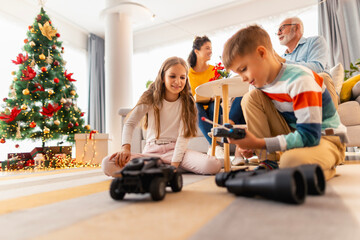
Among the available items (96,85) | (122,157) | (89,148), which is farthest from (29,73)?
(122,157)

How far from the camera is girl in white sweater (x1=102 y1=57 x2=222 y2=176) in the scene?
51.8 inches

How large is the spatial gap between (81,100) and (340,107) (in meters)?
4.36

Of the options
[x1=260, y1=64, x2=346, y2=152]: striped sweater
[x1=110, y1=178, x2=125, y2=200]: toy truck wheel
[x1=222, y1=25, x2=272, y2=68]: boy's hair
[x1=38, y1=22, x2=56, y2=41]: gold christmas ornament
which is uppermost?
[x1=38, y1=22, x2=56, y2=41]: gold christmas ornament

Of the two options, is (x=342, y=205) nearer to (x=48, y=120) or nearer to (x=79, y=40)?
(x=48, y=120)

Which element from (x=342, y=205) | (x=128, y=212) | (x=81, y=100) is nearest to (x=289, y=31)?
(x=342, y=205)

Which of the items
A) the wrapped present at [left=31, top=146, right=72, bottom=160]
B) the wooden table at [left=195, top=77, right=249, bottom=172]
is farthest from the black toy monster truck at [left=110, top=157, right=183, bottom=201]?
the wrapped present at [left=31, top=146, right=72, bottom=160]

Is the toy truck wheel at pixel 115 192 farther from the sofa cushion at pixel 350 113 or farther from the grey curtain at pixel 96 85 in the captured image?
the grey curtain at pixel 96 85

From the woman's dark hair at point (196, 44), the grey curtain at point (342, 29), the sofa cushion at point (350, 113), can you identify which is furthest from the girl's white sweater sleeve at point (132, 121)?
the grey curtain at point (342, 29)

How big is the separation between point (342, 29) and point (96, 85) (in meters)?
4.25

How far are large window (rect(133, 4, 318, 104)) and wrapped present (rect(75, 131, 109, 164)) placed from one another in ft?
7.48

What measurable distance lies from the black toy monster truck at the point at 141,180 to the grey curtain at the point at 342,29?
3.54 metres

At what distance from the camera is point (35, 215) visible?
578 mm

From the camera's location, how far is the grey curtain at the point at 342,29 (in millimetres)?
3297

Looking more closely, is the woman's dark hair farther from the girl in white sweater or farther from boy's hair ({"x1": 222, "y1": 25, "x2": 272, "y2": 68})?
boy's hair ({"x1": 222, "y1": 25, "x2": 272, "y2": 68})
